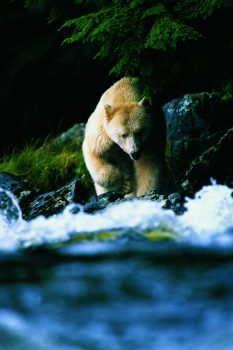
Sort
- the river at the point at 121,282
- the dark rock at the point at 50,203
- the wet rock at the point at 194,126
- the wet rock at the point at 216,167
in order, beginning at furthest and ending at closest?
the wet rock at the point at 194,126 < the dark rock at the point at 50,203 < the wet rock at the point at 216,167 < the river at the point at 121,282

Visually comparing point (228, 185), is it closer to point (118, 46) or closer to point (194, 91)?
point (118, 46)

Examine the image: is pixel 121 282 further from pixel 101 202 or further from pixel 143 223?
pixel 101 202

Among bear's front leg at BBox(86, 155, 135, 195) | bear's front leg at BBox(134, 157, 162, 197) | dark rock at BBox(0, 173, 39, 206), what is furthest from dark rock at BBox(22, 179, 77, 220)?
bear's front leg at BBox(134, 157, 162, 197)

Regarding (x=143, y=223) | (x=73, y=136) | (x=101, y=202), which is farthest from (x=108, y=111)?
(x=73, y=136)

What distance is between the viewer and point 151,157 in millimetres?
7090

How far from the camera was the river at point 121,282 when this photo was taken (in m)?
3.70

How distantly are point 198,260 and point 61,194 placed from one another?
2968 millimetres

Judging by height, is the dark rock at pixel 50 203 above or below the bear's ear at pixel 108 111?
below

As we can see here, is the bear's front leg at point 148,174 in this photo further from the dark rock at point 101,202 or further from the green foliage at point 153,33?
the green foliage at point 153,33

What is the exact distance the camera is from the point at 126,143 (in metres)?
6.68

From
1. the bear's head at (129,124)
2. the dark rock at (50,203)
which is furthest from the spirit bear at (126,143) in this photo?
the dark rock at (50,203)

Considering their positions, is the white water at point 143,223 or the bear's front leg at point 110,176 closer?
the white water at point 143,223

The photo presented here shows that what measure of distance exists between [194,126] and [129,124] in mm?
2038

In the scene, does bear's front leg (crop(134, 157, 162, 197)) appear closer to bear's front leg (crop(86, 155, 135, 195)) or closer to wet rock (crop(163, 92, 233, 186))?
bear's front leg (crop(86, 155, 135, 195))
